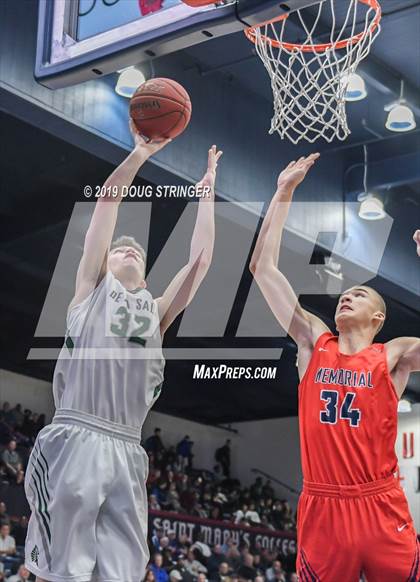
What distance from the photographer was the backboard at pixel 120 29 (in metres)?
4.77

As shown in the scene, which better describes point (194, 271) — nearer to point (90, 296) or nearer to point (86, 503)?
point (90, 296)

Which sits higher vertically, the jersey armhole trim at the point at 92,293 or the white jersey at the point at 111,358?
the jersey armhole trim at the point at 92,293

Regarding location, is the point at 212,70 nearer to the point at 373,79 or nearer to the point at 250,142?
the point at 250,142

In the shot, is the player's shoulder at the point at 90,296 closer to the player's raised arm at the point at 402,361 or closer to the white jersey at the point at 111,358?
the white jersey at the point at 111,358

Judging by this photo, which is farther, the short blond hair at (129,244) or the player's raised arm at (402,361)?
the player's raised arm at (402,361)

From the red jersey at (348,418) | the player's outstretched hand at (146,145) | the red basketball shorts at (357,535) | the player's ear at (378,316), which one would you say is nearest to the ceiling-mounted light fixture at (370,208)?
the player's ear at (378,316)

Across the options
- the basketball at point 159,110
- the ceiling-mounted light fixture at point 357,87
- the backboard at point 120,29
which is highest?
the ceiling-mounted light fixture at point 357,87

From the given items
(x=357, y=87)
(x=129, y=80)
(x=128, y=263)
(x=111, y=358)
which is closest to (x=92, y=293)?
(x=128, y=263)

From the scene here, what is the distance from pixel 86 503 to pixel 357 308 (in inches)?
75.0

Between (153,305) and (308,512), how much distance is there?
4.26ft

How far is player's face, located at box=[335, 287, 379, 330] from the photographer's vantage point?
5.02m

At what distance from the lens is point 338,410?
475 cm

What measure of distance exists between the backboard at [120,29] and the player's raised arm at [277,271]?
2.88 feet

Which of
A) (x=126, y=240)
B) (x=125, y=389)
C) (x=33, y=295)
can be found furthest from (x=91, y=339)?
(x=33, y=295)
